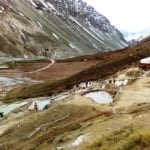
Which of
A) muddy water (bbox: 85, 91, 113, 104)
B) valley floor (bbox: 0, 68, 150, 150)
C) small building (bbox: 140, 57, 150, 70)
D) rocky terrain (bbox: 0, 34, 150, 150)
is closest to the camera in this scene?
rocky terrain (bbox: 0, 34, 150, 150)

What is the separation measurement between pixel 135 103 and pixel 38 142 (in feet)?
45.7

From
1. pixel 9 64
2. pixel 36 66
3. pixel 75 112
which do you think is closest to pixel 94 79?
pixel 75 112

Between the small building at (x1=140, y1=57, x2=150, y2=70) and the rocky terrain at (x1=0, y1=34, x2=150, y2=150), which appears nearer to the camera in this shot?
the rocky terrain at (x1=0, y1=34, x2=150, y2=150)

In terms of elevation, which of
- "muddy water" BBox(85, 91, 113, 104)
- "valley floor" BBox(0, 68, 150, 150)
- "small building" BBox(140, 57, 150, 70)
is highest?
"small building" BBox(140, 57, 150, 70)

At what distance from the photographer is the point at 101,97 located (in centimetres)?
6384

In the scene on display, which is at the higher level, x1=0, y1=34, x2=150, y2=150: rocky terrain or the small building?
the small building

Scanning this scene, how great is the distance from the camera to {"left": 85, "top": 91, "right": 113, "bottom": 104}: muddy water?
5909cm

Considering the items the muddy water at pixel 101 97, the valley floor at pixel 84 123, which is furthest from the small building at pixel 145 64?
the muddy water at pixel 101 97

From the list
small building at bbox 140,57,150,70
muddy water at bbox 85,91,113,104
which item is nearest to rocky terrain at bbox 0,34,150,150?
muddy water at bbox 85,91,113,104

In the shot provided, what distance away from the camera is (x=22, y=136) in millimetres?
48281

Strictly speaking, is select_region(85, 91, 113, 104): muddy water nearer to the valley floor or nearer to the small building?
the valley floor

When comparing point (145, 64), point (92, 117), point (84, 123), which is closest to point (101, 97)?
point (92, 117)

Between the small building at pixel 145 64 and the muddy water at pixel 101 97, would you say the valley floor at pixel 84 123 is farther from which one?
the small building at pixel 145 64

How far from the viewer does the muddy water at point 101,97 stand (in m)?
59.1
